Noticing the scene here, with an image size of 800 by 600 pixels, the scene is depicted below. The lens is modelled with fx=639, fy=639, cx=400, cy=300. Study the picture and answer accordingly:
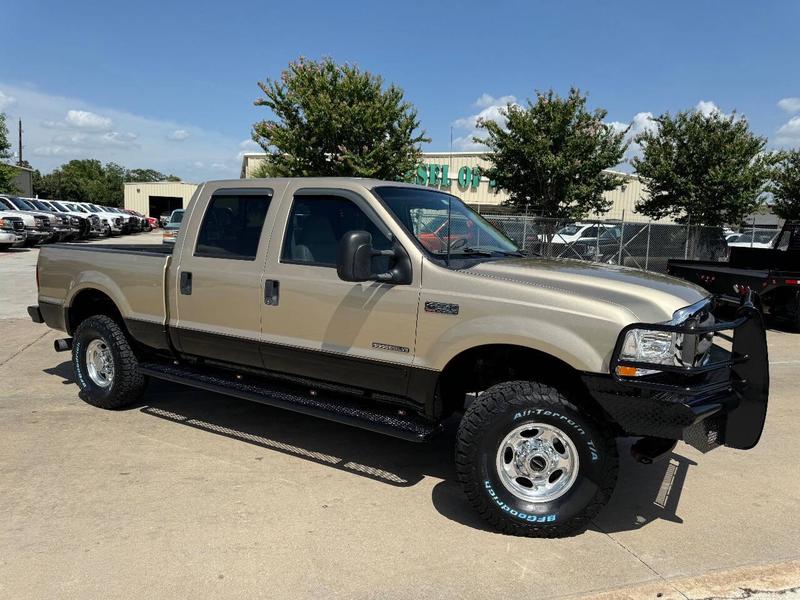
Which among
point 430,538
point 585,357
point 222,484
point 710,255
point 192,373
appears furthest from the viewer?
point 710,255

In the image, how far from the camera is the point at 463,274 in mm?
3781

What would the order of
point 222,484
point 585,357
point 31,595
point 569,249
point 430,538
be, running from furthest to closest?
point 569,249 → point 222,484 → point 430,538 → point 585,357 → point 31,595

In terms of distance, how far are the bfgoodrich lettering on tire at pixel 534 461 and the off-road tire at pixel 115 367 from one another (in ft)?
10.7

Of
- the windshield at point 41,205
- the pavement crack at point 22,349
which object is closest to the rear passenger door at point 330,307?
the pavement crack at point 22,349

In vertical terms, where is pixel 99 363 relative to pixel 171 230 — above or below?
below

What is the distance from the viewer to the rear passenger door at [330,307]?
13.0ft

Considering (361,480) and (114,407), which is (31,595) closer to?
(361,480)

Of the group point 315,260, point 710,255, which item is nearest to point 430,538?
point 315,260

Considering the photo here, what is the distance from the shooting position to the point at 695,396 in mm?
3279

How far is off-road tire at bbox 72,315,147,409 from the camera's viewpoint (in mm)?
5516

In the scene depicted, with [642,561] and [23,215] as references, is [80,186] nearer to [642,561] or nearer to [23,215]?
[23,215]

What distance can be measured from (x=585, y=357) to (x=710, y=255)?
19050 millimetres

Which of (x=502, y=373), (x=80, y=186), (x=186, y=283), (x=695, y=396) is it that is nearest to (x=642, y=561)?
(x=695, y=396)

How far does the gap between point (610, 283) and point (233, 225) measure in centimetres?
283
